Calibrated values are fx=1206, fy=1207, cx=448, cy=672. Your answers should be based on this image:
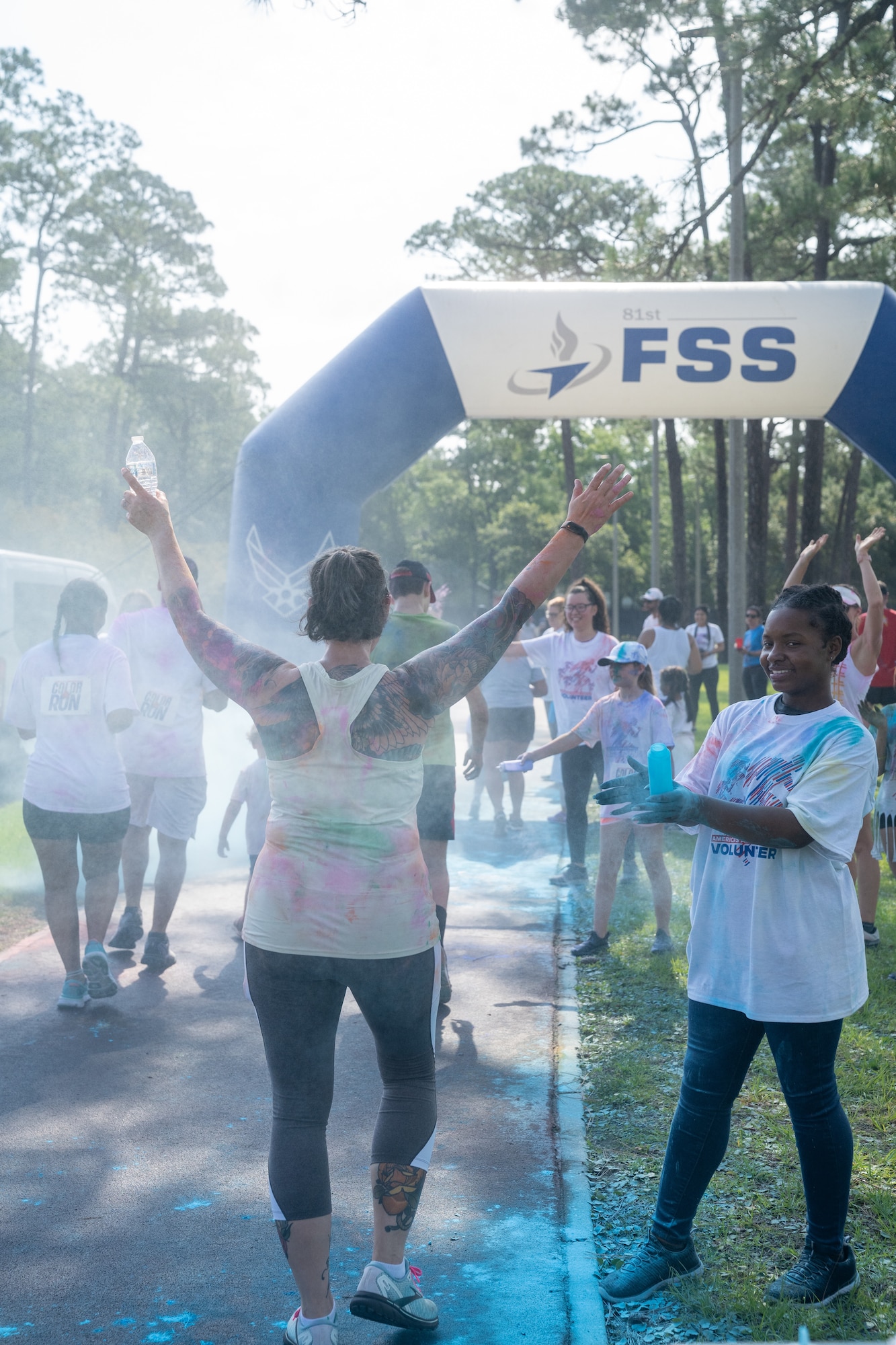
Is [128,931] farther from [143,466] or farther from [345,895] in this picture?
[345,895]

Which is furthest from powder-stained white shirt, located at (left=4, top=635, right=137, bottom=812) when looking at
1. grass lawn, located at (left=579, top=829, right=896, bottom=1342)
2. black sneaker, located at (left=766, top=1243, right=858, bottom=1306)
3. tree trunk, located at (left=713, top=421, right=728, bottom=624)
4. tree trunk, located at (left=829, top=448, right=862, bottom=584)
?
tree trunk, located at (left=829, top=448, right=862, bottom=584)

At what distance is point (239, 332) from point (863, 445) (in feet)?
144

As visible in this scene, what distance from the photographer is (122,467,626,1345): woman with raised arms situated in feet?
8.89

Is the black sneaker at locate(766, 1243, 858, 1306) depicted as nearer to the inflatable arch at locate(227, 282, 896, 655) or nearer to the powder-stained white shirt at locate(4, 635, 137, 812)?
the powder-stained white shirt at locate(4, 635, 137, 812)

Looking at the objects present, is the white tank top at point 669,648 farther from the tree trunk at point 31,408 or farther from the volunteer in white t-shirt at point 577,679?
the tree trunk at point 31,408

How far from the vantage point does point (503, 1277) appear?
3195 mm

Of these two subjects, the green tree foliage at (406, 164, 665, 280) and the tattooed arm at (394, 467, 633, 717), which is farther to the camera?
the green tree foliage at (406, 164, 665, 280)

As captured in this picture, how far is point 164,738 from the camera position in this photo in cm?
620

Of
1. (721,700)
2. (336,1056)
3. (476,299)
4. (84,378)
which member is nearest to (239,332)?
(84,378)

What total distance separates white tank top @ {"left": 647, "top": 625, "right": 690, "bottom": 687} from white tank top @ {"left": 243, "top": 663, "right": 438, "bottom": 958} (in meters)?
8.75

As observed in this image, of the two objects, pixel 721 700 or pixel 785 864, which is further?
pixel 721 700

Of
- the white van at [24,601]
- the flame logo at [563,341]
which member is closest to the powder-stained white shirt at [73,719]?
the flame logo at [563,341]

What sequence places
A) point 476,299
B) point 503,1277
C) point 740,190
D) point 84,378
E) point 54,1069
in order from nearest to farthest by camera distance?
point 503,1277, point 54,1069, point 476,299, point 740,190, point 84,378

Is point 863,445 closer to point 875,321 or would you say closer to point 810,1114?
point 875,321
